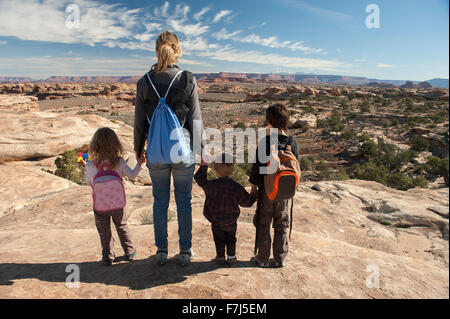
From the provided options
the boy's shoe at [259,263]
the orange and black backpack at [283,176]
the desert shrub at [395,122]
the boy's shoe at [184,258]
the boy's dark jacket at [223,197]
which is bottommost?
the boy's shoe at [259,263]

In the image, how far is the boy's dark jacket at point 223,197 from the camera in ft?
7.86

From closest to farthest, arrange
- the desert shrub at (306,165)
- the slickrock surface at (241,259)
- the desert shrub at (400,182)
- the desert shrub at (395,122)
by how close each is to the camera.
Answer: the slickrock surface at (241,259) < the desert shrub at (400,182) < the desert shrub at (306,165) < the desert shrub at (395,122)

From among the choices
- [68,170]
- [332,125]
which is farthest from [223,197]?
[332,125]

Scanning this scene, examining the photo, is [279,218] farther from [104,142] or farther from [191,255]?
[104,142]

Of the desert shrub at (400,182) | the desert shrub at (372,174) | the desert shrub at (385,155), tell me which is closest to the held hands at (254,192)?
the desert shrub at (400,182)

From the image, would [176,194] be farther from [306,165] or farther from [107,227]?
[306,165]

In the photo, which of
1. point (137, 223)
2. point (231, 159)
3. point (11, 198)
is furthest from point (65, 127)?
point (231, 159)

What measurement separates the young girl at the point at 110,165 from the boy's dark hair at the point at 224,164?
26.3 inches

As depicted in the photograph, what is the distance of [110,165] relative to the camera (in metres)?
2.38

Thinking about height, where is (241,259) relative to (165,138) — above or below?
below

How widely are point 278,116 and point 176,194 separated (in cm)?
112

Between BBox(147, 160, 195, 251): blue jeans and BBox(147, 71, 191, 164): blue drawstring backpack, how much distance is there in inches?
4.3

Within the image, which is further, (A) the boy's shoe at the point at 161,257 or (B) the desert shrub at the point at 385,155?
(B) the desert shrub at the point at 385,155

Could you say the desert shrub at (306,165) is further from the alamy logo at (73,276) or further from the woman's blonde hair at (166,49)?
the alamy logo at (73,276)
